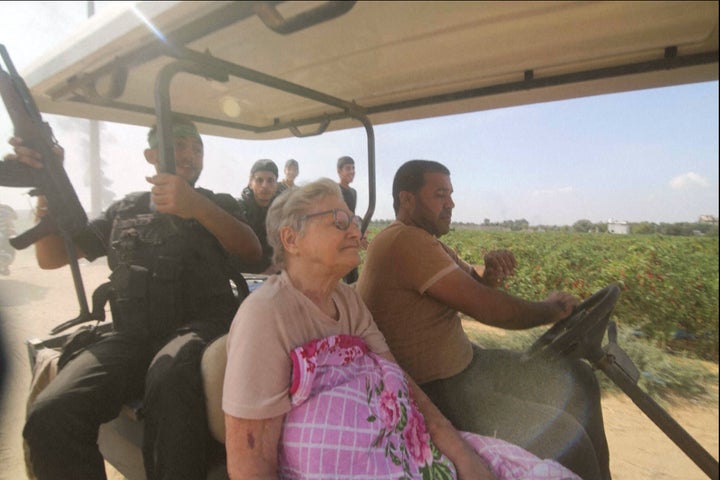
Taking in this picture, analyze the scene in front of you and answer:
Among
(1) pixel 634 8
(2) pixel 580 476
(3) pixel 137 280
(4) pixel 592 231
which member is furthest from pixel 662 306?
(4) pixel 592 231

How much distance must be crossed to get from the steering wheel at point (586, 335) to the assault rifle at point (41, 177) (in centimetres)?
210

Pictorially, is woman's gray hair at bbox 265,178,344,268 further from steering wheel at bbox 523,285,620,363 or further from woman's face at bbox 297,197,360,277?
steering wheel at bbox 523,285,620,363

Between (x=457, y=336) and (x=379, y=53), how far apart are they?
130cm

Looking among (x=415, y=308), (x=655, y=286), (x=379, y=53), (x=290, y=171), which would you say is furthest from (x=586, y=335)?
(x=655, y=286)

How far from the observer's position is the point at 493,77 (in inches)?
73.3

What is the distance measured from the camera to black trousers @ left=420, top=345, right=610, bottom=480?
165cm

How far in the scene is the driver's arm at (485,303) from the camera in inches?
73.5

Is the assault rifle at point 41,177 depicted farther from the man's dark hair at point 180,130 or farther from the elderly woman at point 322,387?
the elderly woman at point 322,387

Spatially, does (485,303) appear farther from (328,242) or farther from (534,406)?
(328,242)

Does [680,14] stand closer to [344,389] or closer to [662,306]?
[344,389]

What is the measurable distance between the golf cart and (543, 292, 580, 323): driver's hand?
5 cm

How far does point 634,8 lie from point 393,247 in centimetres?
121

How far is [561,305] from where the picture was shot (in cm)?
203

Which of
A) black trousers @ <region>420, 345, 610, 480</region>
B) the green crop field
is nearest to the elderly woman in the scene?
black trousers @ <region>420, 345, 610, 480</region>
